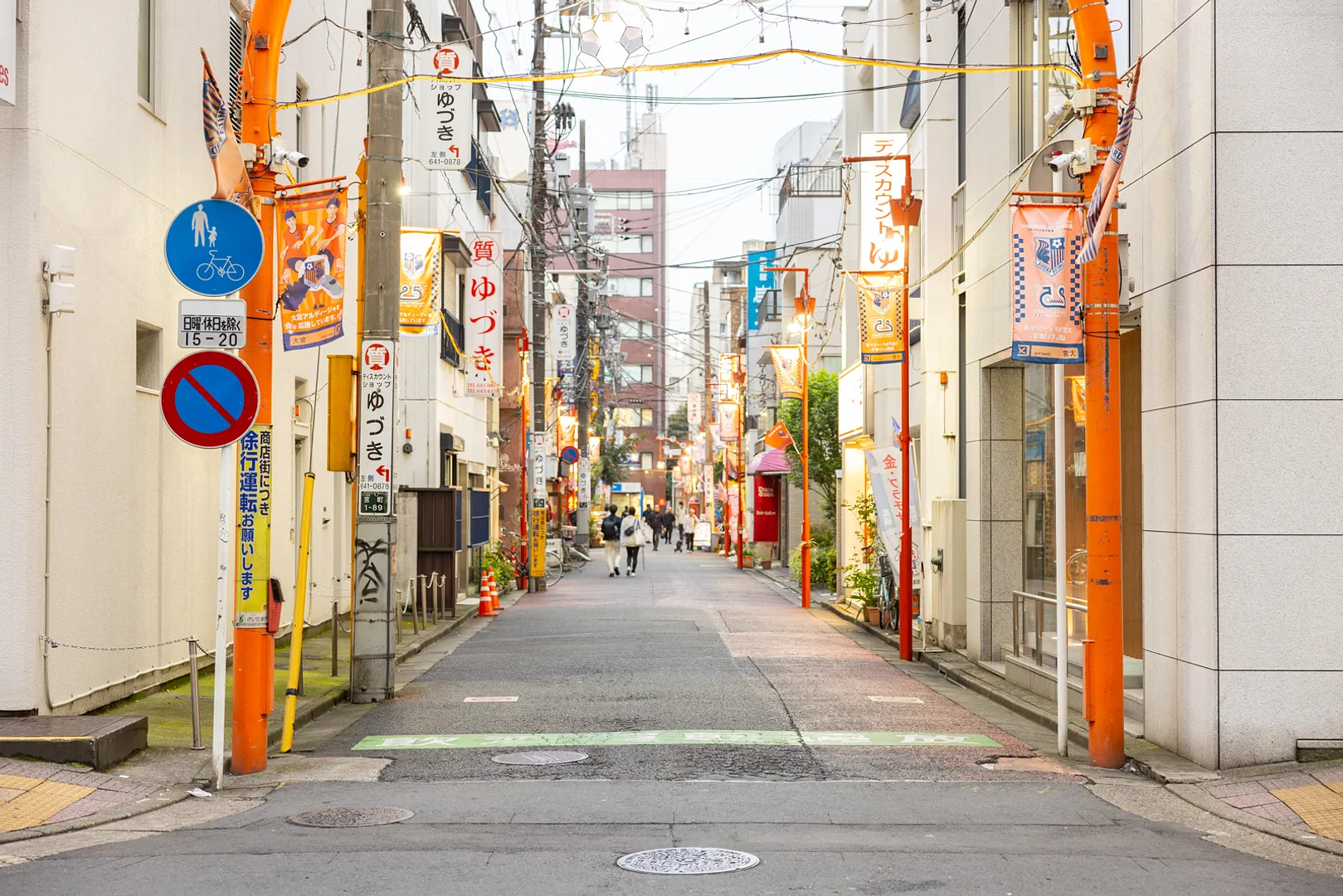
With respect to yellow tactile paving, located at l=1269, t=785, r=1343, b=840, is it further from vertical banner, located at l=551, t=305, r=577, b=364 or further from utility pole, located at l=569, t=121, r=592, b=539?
utility pole, located at l=569, t=121, r=592, b=539

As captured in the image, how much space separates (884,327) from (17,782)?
13853mm

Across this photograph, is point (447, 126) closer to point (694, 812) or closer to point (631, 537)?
point (694, 812)

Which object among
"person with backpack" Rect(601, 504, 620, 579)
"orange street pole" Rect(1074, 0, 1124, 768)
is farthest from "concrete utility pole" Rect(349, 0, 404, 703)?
"person with backpack" Rect(601, 504, 620, 579)

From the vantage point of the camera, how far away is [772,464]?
44469mm

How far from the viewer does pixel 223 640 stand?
924 centimetres

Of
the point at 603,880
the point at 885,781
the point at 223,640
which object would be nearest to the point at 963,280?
the point at 885,781

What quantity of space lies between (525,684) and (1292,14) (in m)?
10.2

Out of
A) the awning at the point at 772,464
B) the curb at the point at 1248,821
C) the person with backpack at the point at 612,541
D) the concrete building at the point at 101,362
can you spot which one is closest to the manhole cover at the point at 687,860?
the curb at the point at 1248,821

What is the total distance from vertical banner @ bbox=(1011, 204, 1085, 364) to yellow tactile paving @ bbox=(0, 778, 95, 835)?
23.8 ft

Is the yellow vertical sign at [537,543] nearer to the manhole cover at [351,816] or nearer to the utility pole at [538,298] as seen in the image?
the utility pole at [538,298]

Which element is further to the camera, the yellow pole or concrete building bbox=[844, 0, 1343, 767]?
the yellow pole

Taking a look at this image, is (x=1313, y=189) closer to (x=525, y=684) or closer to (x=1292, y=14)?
(x=1292, y=14)

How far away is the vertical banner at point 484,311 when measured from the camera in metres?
28.9

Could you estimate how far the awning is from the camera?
43594 mm
